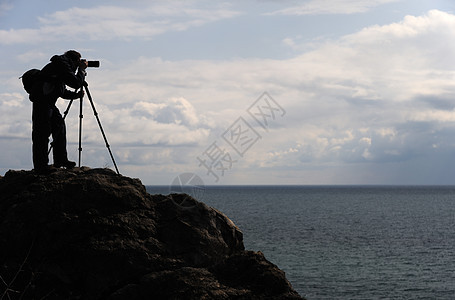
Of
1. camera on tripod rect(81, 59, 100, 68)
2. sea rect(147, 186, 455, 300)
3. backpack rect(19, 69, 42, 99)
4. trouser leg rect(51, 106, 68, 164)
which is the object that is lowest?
sea rect(147, 186, 455, 300)

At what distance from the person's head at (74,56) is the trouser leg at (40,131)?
3.38 ft

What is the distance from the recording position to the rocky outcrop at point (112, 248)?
7.39 m

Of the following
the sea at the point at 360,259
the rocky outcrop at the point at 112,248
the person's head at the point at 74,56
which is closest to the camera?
the rocky outcrop at the point at 112,248

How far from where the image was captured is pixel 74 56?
9391 millimetres

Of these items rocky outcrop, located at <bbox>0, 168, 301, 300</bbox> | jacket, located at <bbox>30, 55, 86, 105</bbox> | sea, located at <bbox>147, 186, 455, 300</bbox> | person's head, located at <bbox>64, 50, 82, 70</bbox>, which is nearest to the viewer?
rocky outcrop, located at <bbox>0, 168, 301, 300</bbox>

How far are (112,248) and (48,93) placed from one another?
136 inches

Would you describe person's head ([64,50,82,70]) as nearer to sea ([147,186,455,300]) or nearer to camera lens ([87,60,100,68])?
camera lens ([87,60,100,68])

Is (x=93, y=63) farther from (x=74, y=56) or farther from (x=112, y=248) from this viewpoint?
(x=112, y=248)

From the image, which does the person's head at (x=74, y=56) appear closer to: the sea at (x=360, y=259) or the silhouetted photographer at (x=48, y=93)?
the silhouetted photographer at (x=48, y=93)

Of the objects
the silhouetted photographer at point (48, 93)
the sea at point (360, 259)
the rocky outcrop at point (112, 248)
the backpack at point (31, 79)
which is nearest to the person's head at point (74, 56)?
the silhouetted photographer at point (48, 93)

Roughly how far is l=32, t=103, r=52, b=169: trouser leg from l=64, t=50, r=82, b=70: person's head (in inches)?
40.6

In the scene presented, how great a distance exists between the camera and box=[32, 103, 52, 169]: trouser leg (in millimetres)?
9102

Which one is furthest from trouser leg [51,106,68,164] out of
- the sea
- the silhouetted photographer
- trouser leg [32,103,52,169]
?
the sea

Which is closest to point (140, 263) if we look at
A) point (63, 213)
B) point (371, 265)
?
point (63, 213)
